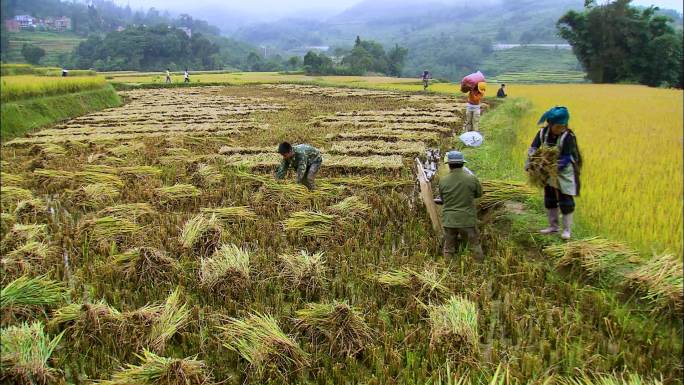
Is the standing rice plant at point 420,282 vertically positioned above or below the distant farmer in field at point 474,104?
below

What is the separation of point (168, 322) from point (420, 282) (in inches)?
63.9

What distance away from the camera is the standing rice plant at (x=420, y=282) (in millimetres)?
3012

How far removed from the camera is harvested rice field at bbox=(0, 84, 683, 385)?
236 centimetres

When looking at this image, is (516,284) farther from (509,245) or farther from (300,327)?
(300,327)

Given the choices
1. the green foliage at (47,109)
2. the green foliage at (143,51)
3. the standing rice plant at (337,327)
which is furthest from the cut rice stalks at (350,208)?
the green foliage at (143,51)

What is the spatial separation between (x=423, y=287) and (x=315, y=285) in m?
0.74

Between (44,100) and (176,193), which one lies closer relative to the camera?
(176,193)

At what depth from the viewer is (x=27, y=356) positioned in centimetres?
237

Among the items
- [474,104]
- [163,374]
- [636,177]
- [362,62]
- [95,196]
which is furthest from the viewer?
[362,62]

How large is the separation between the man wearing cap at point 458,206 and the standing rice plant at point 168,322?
1995 millimetres

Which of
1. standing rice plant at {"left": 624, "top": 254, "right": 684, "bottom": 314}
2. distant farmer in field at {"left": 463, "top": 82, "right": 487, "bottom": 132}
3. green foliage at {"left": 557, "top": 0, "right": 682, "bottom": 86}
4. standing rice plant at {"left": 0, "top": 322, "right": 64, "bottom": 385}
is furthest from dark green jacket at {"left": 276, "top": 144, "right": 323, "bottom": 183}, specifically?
green foliage at {"left": 557, "top": 0, "right": 682, "bottom": 86}

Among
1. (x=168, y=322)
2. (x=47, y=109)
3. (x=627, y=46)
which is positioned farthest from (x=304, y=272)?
(x=627, y=46)

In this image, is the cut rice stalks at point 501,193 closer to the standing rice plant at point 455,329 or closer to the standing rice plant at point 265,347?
the standing rice plant at point 455,329

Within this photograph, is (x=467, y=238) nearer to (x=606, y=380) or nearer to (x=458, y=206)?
(x=458, y=206)
